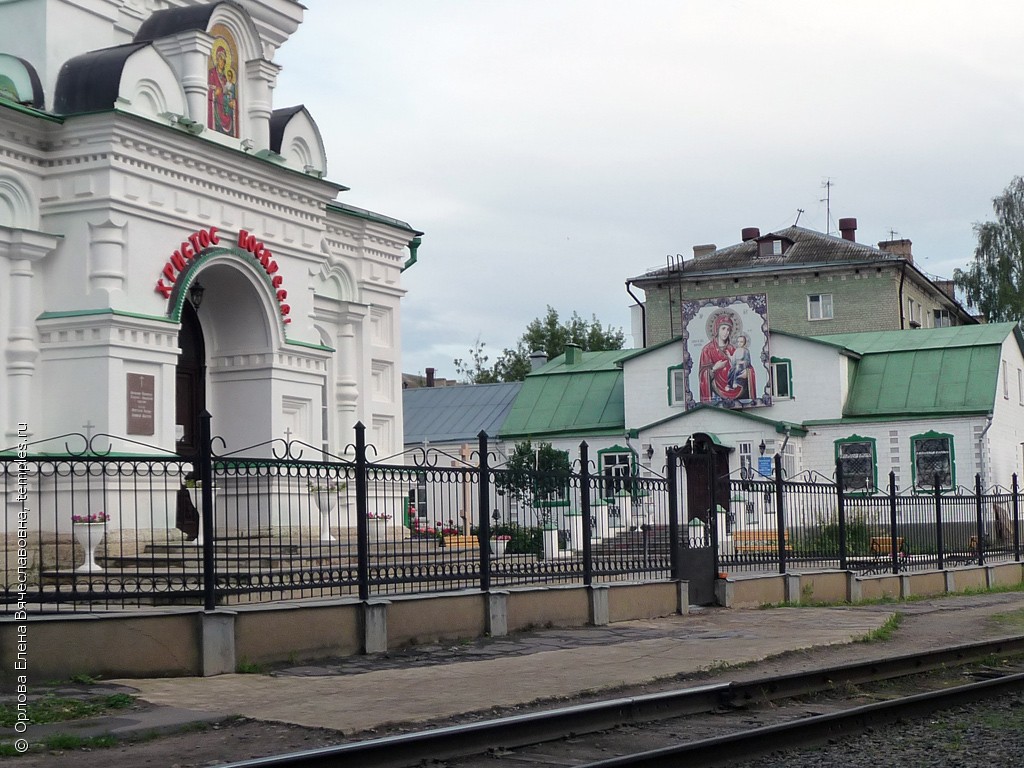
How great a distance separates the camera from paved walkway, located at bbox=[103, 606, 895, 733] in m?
9.07

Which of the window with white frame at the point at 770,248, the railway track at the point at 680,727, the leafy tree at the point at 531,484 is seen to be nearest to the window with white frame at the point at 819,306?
the window with white frame at the point at 770,248

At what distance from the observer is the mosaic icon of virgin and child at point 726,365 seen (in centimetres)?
3931

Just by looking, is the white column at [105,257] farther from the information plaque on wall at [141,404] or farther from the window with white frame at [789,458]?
the window with white frame at [789,458]

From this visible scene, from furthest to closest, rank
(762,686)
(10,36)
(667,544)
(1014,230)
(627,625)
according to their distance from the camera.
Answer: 1. (1014,230)
2. (10,36)
3. (667,544)
4. (627,625)
5. (762,686)

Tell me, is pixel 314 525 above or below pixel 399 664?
above

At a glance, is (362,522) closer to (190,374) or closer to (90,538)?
(90,538)

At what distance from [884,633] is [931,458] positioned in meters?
23.9

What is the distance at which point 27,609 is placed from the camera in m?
10.6

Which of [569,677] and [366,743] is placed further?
[569,677]

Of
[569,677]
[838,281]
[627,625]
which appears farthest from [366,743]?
[838,281]

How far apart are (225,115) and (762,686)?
13.1m

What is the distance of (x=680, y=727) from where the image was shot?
8875 millimetres

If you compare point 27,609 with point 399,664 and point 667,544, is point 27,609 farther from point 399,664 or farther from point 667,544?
point 667,544

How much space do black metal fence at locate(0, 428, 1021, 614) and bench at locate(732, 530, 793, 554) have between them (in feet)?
0.09
